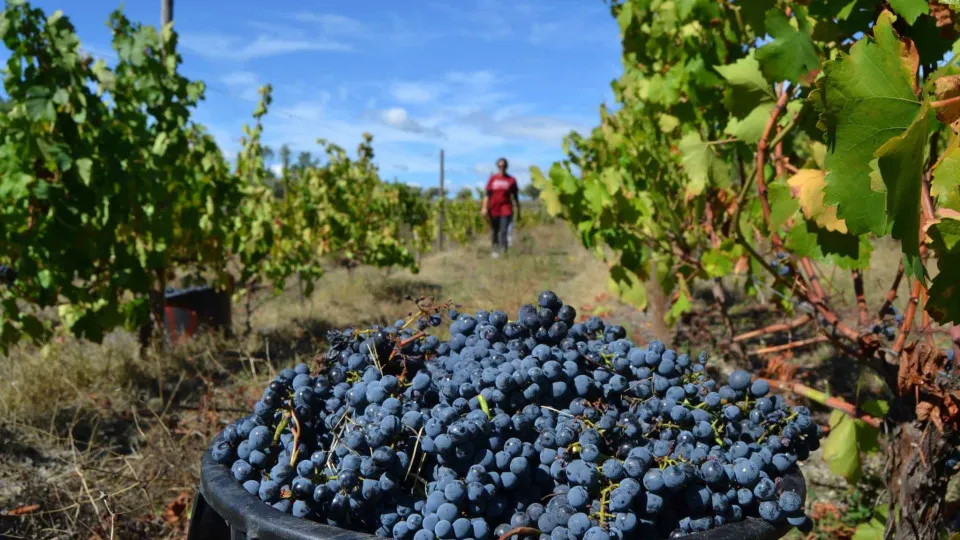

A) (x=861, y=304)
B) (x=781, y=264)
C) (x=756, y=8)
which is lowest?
(x=861, y=304)

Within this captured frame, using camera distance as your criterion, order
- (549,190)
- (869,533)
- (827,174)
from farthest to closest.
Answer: (549,190) < (869,533) < (827,174)

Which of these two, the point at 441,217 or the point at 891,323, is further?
the point at 441,217

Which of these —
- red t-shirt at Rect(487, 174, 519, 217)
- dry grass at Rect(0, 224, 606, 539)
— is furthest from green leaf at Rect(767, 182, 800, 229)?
red t-shirt at Rect(487, 174, 519, 217)

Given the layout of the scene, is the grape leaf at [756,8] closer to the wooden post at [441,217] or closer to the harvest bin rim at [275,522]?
the harvest bin rim at [275,522]

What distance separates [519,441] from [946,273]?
72 cm

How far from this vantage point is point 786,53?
1.84 metres

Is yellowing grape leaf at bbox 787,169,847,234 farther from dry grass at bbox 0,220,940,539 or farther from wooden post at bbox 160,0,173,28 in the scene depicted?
wooden post at bbox 160,0,173,28

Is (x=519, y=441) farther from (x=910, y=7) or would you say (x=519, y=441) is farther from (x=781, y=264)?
(x=781, y=264)

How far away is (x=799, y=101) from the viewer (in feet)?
6.50

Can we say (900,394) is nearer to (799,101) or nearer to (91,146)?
(799,101)

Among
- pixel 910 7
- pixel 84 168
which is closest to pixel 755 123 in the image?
pixel 910 7

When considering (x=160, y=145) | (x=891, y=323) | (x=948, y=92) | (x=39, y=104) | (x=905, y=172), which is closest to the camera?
(x=905, y=172)

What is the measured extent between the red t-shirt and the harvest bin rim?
10634 mm

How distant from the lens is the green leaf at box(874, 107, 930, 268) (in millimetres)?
772
